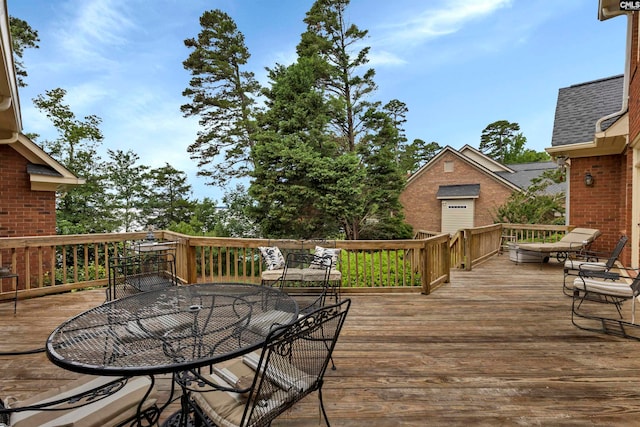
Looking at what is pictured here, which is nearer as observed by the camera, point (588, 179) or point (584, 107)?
point (588, 179)

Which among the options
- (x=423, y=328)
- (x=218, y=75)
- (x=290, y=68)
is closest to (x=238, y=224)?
(x=290, y=68)

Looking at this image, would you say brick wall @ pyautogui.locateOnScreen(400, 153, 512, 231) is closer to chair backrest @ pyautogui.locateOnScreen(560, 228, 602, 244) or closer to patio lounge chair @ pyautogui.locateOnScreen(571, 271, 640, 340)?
chair backrest @ pyautogui.locateOnScreen(560, 228, 602, 244)

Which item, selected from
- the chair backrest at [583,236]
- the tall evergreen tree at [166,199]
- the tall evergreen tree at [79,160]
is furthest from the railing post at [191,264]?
the tall evergreen tree at [166,199]

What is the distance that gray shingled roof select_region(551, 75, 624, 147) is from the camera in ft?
24.3

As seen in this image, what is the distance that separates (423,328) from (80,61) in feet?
41.5

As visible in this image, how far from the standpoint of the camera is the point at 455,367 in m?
2.68

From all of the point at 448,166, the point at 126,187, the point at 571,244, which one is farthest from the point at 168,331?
the point at 448,166

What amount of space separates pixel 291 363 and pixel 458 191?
1671 cm

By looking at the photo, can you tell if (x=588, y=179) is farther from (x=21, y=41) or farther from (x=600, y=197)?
(x=21, y=41)

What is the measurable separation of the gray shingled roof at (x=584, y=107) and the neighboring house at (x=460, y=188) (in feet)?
23.0

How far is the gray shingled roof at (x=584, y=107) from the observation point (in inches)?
292

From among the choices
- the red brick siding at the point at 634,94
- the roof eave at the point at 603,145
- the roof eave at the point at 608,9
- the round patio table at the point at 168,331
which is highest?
the roof eave at the point at 608,9

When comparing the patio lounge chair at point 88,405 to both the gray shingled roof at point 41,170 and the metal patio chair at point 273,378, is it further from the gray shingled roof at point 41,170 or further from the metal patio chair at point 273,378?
the gray shingled roof at point 41,170

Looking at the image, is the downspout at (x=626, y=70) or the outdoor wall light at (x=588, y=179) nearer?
the downspout at (x=626, y=70)
